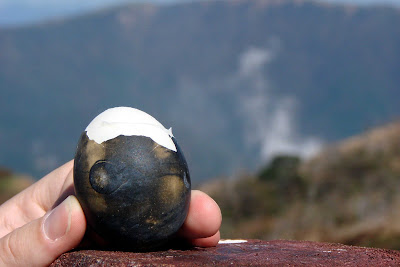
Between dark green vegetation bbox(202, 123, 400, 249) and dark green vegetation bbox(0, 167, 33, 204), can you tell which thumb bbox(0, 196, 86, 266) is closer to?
dark green vegetation bbox(202, 123, 400, 249)

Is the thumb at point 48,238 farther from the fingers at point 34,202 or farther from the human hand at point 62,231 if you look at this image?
the fingers at point 34,202

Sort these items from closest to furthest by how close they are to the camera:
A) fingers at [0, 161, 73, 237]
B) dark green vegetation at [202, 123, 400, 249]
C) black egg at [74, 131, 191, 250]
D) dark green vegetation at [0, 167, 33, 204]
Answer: black egg at [74, 131, 191, 250] < fingers at [0, 161, 73, 237] < dark green vegetation at [202, 123, 400, 249] < dark green vegetation at [0, 167, 33, 204]

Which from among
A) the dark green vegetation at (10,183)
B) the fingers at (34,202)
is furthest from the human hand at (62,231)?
the dark green vegetation at (10,183)

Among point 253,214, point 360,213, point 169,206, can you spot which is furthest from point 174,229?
point 253,214

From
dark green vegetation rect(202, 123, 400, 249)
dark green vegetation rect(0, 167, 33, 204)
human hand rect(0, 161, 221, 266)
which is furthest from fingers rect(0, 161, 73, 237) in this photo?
dark green vegetation rect(0, 167, 33, 204)

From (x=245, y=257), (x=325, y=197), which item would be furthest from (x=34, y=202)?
(x=325, y=197)

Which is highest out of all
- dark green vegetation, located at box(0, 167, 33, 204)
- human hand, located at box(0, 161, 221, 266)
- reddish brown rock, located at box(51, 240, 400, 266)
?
dark green vegetation, located at box(0, 167, 33, 204)

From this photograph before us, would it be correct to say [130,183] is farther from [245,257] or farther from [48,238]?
[245,257]
